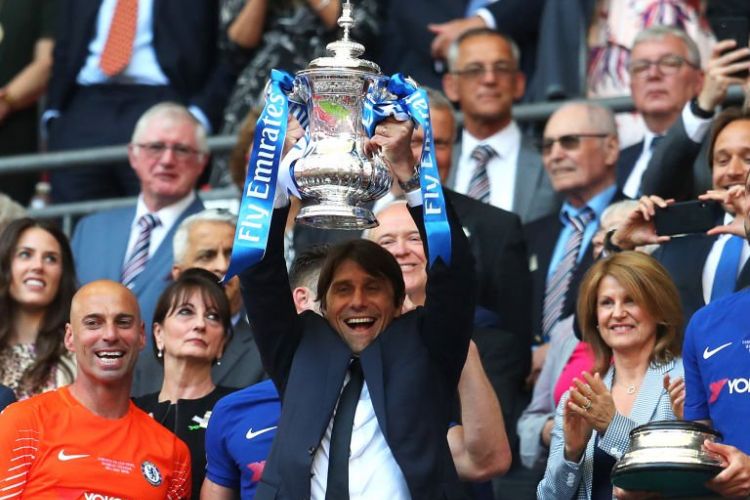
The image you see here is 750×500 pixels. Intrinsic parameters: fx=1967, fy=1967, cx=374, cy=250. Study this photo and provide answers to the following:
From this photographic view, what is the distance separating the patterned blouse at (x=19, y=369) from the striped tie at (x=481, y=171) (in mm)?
2467

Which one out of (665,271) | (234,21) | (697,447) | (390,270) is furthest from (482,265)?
(234,21)

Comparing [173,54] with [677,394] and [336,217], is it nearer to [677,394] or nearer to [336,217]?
[677,394]

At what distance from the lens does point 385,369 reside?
21.6 ft

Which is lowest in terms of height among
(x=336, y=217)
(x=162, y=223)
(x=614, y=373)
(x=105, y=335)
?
(x=614, y=373)

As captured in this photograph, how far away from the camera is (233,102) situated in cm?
1138

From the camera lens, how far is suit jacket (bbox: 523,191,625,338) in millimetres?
9000

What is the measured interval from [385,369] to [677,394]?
3.51 feet

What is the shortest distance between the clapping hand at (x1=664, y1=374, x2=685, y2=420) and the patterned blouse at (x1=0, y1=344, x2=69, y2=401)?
2863 millimetres

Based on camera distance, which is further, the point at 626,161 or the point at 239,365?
the point at 626,161

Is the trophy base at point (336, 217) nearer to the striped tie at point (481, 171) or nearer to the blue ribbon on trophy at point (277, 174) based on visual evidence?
the blue ribbon on trophy at point (277, 174)

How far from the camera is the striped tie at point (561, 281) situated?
9.12 m

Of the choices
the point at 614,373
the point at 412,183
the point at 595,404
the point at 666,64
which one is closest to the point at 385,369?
the point at 412,183

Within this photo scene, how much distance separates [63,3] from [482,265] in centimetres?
440

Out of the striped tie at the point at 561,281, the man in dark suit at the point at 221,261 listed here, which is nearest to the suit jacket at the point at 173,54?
the man in dark suit at the point at 221,261
